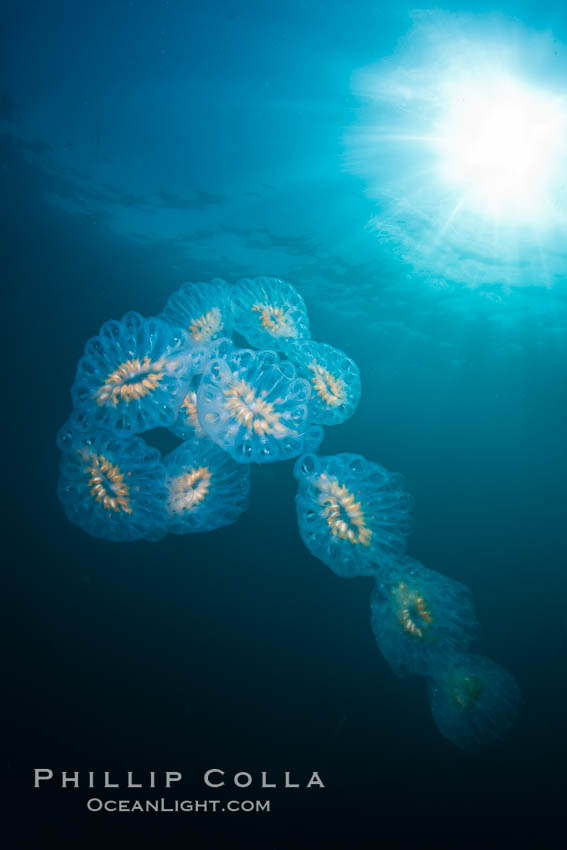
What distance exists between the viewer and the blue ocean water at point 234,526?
7711 millimetres

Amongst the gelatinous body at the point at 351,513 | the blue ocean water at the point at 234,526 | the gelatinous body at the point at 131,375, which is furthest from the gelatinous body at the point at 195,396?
the blue ocean water at the point at 234,526

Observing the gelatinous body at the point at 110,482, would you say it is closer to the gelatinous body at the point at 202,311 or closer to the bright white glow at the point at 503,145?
the gelatinous body at the point at 202,311

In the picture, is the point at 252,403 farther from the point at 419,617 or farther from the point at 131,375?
the point at 419,617

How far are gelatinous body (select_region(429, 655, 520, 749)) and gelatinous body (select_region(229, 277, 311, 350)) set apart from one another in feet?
17.7

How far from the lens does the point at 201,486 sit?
579cm

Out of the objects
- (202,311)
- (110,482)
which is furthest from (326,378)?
(110,482)

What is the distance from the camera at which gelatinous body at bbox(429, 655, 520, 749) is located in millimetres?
5734

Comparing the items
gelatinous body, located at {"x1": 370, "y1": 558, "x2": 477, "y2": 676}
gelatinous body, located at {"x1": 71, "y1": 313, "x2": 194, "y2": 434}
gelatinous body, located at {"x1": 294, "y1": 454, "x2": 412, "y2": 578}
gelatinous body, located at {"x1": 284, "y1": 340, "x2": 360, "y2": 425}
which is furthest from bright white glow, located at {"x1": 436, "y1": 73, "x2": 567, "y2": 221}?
gelatinous body, located at {"x1": 370, "y1": 558, "x2": 477, "y2": 676}

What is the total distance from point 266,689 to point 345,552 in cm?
777

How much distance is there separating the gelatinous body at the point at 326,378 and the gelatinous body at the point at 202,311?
1.10 metres

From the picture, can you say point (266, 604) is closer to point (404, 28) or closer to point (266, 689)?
point (266, 689)

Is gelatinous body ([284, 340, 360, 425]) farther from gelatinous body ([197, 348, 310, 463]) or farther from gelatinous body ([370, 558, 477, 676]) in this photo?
gelatinous body ([370, 558, 477, 676])

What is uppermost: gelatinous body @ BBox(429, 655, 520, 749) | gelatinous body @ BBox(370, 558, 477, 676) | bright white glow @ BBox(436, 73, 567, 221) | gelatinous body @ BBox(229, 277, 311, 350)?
bright white glow @ BBox(436, 73, 567, 221)

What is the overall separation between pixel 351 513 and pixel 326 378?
80.6 inches
